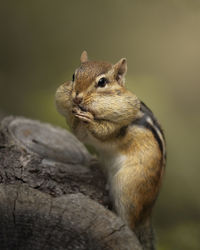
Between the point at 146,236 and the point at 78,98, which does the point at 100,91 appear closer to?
the point at 78,98

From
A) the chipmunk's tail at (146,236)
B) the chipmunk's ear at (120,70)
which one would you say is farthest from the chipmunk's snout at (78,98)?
the chipmunk's tail at (146,236)

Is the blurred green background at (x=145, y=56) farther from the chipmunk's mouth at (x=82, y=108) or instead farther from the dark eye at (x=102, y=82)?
the chipmunk's mouth at (x=82, y=108)

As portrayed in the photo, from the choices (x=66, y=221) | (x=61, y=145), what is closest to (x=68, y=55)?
(x=61, y=145)

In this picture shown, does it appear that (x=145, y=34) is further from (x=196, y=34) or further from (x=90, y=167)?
(x=90, y=167)

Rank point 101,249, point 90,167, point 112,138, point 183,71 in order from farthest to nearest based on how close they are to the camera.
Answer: point 183,71, point 90,167, point 112,138, point 101,249

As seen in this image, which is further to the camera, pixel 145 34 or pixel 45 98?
pixel 45 98

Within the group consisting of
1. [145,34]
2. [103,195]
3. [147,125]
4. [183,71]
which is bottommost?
[103,195]

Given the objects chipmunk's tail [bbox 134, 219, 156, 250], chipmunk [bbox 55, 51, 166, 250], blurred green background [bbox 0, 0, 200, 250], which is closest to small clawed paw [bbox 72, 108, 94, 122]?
chipmunk [bbox 55, 51, 166, 250]
